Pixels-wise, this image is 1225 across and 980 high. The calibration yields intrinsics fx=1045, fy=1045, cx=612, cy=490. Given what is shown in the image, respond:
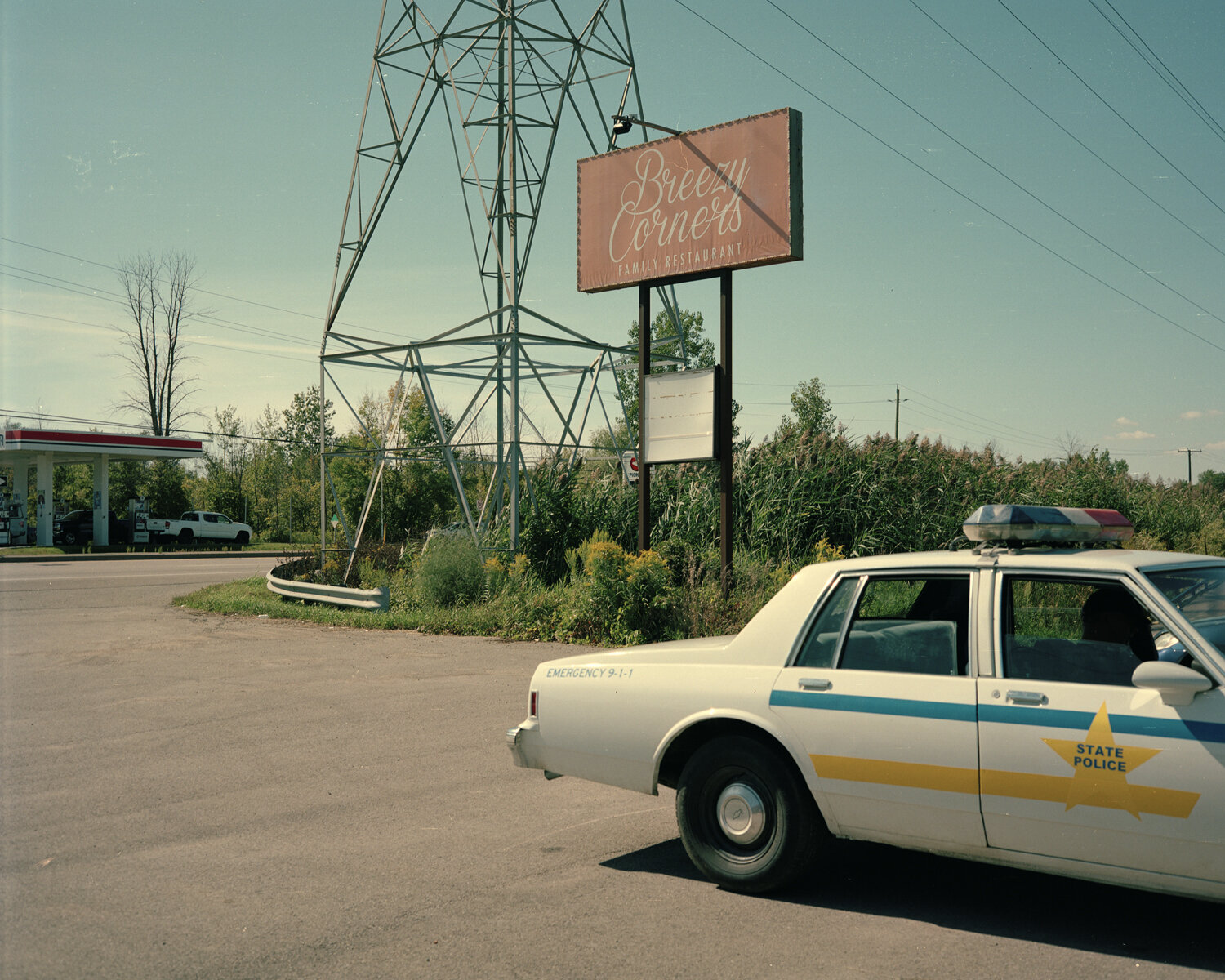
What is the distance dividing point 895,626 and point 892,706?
0.44 metres

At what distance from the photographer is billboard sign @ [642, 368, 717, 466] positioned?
1463 cm

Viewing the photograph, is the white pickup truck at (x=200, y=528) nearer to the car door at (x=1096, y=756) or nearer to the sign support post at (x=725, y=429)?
the sign support post at (x=725, y=429)

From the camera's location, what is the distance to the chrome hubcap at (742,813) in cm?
Answer: 479

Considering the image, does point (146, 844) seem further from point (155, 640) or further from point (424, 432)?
point (424, 432)

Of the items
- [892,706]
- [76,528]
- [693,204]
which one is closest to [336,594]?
[693,204]

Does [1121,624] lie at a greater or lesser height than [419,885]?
greater

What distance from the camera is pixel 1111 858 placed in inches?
156

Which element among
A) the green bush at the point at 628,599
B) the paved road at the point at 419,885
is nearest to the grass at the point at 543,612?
the green bush at the point at 628,599

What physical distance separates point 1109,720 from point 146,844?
16.0 ft

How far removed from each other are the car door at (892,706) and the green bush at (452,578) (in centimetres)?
1262

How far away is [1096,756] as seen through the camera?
3988 mm

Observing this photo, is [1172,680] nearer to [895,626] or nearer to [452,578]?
[895,626]

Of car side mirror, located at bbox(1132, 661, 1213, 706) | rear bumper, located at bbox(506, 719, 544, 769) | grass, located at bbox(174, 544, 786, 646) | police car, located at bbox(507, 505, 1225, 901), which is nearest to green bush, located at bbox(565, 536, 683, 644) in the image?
grass, located at bbox(174, 544, 786, 646)

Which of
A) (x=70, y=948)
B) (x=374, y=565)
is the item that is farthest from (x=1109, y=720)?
(x=374, y=565)
